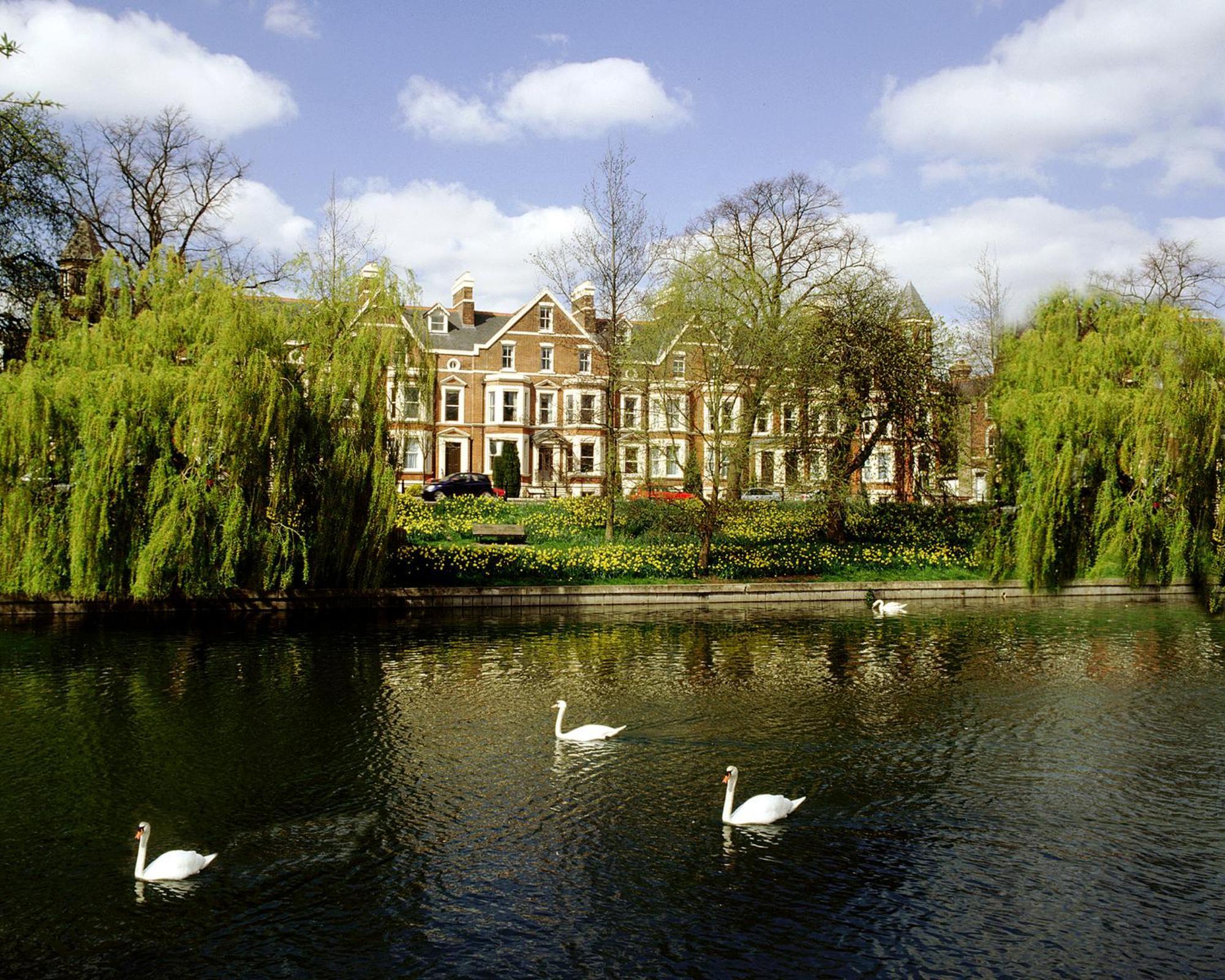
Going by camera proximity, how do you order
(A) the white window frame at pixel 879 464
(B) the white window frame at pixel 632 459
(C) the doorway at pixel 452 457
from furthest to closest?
(C) the doorway at pixel 452 457 < (A) the white window frame at pixel 879 464 < (B) the white window frame at pixel 632 459

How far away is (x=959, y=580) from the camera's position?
101 ft

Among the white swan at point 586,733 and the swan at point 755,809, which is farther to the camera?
the white swan at point 586,733

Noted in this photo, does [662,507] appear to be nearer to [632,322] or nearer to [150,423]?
[632,322]

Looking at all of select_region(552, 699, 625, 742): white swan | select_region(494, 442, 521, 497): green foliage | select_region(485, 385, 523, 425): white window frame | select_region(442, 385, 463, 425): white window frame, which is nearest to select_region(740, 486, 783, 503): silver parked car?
select_region(494, 442, 521, 497): green foliage

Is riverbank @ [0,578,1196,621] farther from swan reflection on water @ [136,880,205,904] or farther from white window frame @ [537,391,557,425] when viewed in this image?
white window frame @ [537,391,557,425]

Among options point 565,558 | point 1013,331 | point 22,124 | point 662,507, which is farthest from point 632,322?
point 22,124

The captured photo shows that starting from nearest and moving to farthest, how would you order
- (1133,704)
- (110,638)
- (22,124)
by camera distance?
(1133,704)
(110,638)
(22,124)

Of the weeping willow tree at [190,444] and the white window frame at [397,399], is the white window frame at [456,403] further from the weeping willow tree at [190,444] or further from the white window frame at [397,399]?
the weeping willow tree at [190,444]

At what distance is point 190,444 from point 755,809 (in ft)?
52.6

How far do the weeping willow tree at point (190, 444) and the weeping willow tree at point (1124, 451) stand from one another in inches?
708

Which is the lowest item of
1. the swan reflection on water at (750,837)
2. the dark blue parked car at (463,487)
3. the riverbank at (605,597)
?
the swan reflection on water at (750,837)

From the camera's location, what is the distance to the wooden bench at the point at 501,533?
31594mm

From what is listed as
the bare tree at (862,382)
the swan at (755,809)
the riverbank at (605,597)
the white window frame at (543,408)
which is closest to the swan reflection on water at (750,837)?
the swan at (755,809)

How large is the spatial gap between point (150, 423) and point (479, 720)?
453 inches
